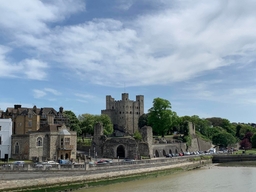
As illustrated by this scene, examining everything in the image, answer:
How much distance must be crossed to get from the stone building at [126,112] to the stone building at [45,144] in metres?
66.9

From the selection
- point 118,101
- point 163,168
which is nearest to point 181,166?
point 163,168

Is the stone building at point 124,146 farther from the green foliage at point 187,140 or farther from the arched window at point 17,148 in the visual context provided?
the arched window at point 17,148

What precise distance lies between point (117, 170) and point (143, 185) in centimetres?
377

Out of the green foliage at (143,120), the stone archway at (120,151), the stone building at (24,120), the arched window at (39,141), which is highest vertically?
the green foliage at (143,120)

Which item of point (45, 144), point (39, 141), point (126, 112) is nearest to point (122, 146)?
point (45, 144)

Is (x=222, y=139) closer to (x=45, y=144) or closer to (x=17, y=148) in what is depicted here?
(x=45, y=144)

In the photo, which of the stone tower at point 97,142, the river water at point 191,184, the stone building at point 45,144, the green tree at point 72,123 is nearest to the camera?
the river water at point 191,184

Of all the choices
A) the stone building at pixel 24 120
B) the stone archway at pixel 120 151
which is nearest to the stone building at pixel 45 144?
the stone building at pixel 24 120

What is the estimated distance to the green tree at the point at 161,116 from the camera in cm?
7469

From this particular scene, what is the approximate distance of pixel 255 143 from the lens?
89500 mm

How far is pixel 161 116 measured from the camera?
75375mm

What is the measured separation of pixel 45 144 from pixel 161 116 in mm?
35737

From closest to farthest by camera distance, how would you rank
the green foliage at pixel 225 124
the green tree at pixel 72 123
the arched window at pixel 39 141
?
the arched window at pixel 39 141 < the green tree at pixel 72 123 < the green foliage at pixel 225 124

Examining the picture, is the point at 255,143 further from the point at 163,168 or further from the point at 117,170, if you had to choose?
the point at 117,170
